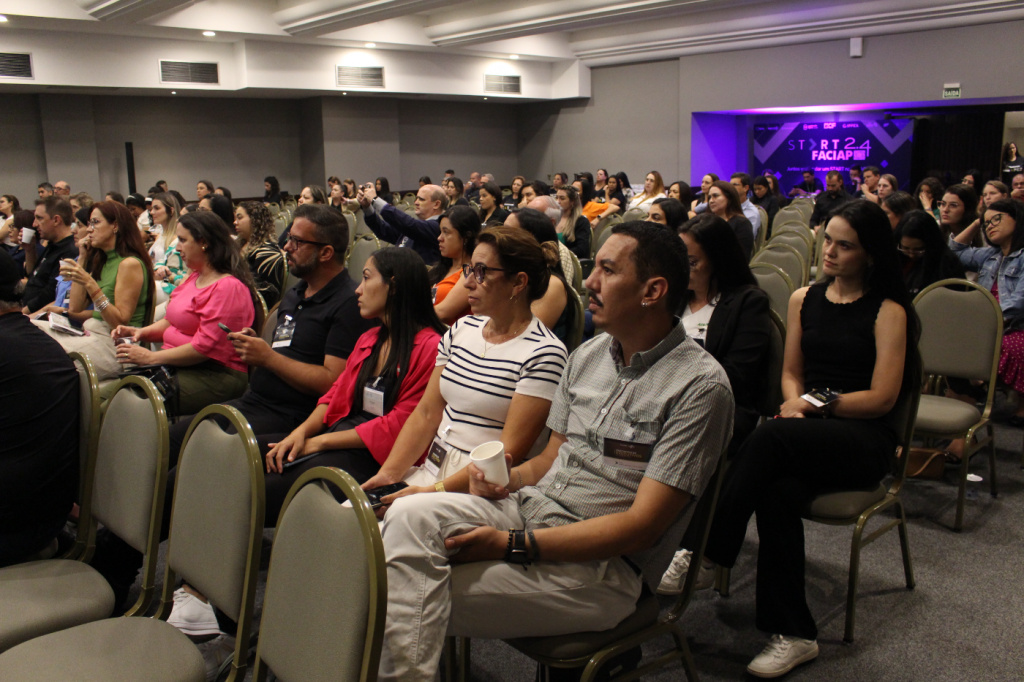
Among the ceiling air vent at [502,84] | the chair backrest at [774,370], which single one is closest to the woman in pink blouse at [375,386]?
the chair backrest at [774,370]

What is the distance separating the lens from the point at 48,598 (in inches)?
73.4

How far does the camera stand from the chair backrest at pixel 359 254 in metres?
5.48

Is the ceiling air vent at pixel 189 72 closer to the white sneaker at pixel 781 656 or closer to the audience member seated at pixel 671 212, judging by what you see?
the audience member seated at pixel 671 212

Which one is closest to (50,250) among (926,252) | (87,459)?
(87,459)

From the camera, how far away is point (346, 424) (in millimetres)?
2525

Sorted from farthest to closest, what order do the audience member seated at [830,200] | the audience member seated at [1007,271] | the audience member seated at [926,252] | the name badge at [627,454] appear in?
1. the audience member seated at [830,200]
2. the audience member seated at [1007,271]
3. the audience member seated at [926,252]
4. the name badge at [627,454]

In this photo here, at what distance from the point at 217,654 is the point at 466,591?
40.3 inches

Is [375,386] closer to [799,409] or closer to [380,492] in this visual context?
[380,492]

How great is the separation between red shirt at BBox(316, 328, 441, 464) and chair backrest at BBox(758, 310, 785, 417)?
3.71ft

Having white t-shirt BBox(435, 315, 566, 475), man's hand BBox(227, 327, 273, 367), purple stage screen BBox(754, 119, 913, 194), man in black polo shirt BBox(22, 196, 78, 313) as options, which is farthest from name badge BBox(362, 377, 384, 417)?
purple stage screen BBox(754, 119, 913, 194)

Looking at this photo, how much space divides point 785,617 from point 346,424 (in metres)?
1.45

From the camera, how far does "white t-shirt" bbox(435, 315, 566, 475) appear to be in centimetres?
207

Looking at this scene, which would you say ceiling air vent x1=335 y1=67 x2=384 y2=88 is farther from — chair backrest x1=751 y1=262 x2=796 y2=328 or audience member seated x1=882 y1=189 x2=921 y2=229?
chair backrest x1=751 y1=262 x2=796 y2=328

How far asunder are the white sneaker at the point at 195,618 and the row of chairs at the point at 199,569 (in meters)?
0.34
